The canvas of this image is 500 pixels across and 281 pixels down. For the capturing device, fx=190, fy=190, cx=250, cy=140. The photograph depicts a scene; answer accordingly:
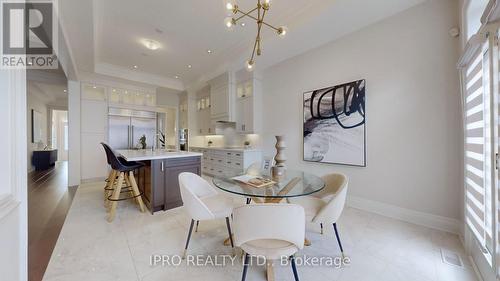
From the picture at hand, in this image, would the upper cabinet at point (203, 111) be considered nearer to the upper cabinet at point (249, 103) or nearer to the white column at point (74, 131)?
the upper cabinet at point (249, 103)

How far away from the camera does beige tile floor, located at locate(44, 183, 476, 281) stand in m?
1.60

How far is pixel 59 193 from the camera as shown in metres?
3.96

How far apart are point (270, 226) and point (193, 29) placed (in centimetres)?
351

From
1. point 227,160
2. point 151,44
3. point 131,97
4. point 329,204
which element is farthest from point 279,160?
point 131,97

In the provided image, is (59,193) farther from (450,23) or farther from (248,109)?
(450,23)

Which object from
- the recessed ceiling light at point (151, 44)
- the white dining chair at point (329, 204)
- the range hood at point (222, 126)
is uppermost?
the recessed ceiling light at point (151, 44)

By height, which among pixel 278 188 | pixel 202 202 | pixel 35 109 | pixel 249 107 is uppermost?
pixel 35 109

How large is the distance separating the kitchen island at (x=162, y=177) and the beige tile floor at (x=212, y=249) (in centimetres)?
21

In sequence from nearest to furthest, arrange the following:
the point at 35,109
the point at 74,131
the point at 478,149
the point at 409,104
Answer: the point at 478,149
the point at 409,104
the point at 74,131
the point at 35,109

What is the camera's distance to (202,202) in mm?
1798

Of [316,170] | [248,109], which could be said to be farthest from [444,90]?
[248,109]

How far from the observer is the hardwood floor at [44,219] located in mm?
1761

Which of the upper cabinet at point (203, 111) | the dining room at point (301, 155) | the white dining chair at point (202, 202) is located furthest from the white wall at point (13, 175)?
the upper cabinet at point (203, 111)

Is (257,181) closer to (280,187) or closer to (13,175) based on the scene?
(280,187)
